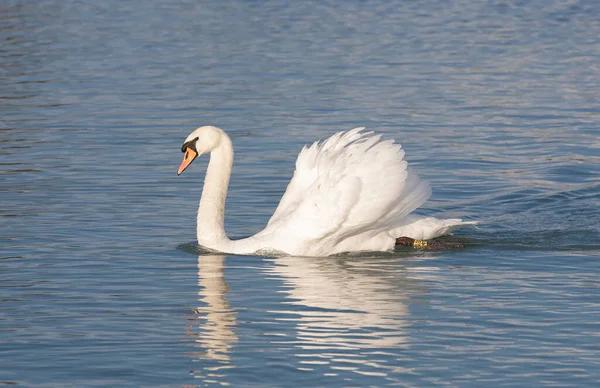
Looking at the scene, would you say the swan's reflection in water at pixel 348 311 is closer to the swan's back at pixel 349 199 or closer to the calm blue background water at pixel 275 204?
the calm blue background water at pixel 275 204

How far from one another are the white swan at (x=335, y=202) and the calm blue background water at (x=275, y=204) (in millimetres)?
238

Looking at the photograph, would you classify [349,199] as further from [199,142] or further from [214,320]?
[214,320]

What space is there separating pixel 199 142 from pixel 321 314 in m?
3.46

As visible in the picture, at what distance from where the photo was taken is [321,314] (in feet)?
35.2

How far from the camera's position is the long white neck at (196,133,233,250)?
13.4 meters

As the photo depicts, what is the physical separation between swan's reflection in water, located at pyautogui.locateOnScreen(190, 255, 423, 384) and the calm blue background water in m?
0.03

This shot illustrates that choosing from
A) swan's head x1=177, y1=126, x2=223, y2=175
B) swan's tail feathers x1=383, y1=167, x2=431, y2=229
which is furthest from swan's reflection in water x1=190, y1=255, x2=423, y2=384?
swan's head x1=177, y1=126, x2=223, y2=175

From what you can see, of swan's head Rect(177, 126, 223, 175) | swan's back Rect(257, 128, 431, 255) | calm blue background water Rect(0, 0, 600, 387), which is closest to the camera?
calm blue background water Rect(0, 0, 600, 387)

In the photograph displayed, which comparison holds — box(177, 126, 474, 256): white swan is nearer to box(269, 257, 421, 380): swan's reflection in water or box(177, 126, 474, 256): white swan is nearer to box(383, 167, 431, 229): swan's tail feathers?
box(383, 167, 431, 229): swan's tail feathers

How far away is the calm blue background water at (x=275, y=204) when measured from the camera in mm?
9594

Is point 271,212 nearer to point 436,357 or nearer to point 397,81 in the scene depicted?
point 436,357

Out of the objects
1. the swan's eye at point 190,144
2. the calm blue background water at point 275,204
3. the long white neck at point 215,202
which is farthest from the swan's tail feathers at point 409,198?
the swan's eye at point 190,144

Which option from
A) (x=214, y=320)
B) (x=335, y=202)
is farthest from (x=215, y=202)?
(x=214, y=320)

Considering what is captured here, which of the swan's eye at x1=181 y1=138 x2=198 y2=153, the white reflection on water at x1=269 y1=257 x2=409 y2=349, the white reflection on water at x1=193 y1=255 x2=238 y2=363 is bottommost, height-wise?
the white reflection on water at x1=193 y1=255 x2=238 y2=363
